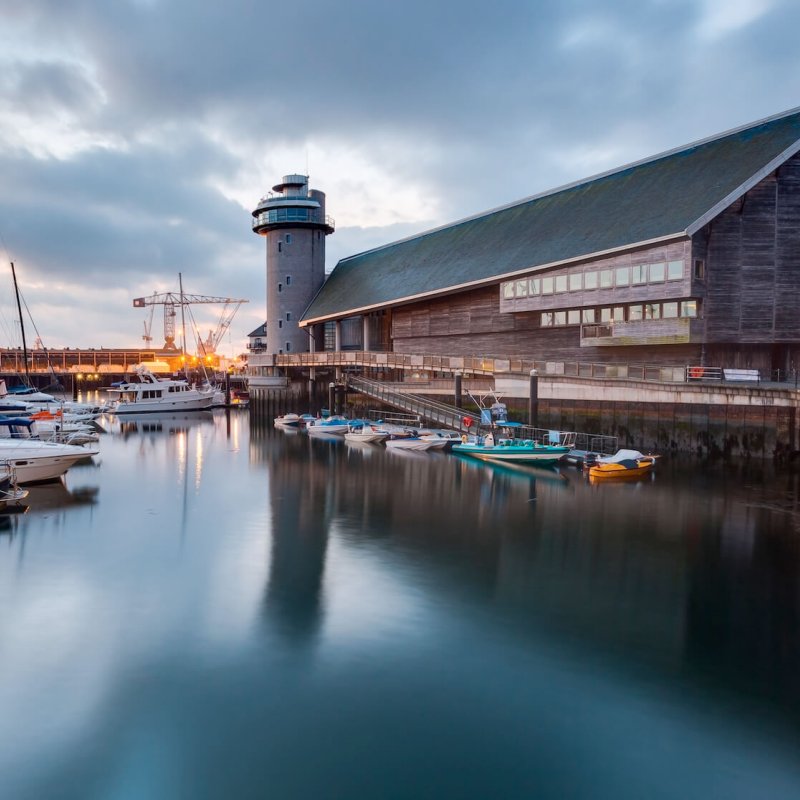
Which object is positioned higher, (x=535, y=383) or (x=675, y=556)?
(x=535, y=383)

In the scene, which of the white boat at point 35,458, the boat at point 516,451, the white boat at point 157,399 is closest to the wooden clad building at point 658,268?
the boat at point 516,451

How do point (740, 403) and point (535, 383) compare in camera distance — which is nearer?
point (740, 403)

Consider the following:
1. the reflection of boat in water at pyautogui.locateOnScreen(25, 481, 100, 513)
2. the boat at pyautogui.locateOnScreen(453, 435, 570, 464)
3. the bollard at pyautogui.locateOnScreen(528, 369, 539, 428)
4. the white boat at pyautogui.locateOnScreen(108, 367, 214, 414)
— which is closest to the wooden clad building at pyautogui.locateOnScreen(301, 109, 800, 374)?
the bollard at pyautogui.locateOnScreen(528, 369, 539, 428)

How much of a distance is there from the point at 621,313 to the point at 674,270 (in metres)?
4.66

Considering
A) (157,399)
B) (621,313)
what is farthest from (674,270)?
(157,399)

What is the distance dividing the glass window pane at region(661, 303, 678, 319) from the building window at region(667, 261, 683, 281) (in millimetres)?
1786

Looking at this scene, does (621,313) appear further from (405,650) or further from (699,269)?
(405,650)

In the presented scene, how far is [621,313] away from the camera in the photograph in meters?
40.8

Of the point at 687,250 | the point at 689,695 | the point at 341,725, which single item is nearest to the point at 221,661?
the point at 341,725

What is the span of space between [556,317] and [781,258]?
14.5 m

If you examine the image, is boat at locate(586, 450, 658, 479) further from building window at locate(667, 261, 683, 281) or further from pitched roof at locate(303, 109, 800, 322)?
pitched roof at locate(303, 109, 800, 322)

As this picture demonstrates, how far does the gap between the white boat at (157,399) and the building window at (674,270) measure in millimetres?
58971

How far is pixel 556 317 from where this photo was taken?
1790 inches

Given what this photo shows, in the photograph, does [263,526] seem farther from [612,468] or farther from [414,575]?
[612,468]
